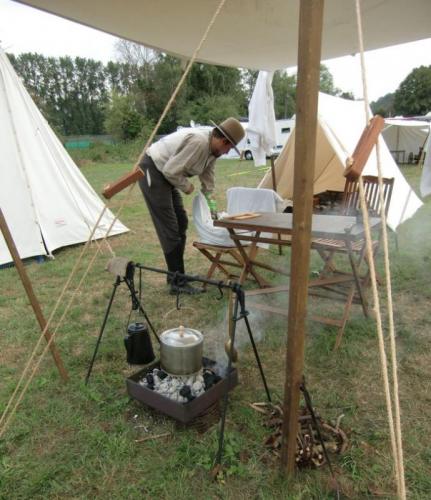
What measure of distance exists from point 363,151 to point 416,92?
39.2 m

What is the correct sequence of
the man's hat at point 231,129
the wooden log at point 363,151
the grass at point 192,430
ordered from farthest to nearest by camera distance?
the man's hat at point 231,129, the grass at point 192,430, the wooden log at point 363,151

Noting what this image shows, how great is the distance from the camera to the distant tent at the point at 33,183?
14.1ft

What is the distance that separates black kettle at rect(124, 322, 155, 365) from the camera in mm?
2299

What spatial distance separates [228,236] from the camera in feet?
11.2

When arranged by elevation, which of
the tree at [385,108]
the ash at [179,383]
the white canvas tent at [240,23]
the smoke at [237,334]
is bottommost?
the tree at [385,108]

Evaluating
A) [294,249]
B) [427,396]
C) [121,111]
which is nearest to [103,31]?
[294,249]

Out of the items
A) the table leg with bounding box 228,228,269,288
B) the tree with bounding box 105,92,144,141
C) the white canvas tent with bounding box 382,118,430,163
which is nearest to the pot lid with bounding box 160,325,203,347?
the table leg with bounding box 228,228,269,288

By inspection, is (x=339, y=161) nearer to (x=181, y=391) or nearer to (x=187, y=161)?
(x=187, y=161)

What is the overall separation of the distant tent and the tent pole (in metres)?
4.06

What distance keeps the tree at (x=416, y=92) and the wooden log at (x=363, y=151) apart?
122 ft

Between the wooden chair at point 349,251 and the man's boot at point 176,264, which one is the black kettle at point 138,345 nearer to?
the man's boot at point 176,264

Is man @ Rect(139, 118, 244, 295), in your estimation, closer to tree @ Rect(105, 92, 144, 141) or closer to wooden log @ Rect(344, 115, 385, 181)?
wooden log @ Rect(344, 115, 385, 181)

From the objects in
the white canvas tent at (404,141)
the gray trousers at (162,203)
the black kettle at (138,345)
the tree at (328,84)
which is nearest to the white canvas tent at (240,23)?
the gray trousers at (162,203)

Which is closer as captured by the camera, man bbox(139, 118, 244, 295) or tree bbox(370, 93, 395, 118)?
man bbox(139, 118, 244, 295)
